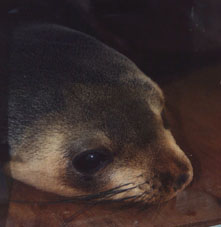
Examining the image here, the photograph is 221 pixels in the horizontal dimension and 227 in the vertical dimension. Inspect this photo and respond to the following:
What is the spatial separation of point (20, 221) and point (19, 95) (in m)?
0.39

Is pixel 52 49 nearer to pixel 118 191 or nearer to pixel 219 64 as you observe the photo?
pixel 118 191

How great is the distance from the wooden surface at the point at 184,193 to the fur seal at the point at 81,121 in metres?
0.06

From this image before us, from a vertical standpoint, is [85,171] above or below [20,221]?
above

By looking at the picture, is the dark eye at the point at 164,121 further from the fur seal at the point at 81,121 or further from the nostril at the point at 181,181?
the nostril at the point at 181,181

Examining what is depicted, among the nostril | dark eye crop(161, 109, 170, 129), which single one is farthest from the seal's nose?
dark eye crop(161, 109, 170, 129)

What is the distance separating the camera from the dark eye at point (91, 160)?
0.99 meters

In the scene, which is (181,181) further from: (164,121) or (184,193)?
(164,121)

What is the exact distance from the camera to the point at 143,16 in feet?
3.48

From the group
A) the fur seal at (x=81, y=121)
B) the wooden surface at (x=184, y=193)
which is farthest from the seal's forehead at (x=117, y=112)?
the wooden surface at (x=184, y=193)

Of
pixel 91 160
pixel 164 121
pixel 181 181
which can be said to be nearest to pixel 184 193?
pixel 181 181

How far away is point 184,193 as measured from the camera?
3.84ft

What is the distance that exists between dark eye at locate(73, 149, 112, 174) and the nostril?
24cm

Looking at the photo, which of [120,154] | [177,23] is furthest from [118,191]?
[177,23]

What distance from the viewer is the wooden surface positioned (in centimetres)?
105
